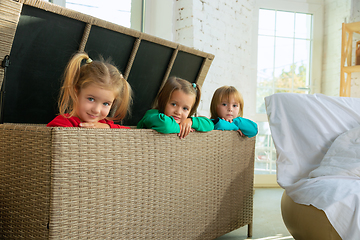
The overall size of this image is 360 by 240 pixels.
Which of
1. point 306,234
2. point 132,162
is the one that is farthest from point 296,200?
point 132,162

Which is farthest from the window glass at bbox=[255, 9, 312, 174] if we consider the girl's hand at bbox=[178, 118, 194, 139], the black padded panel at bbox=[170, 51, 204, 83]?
the girl's hand at bbox=[178, 118, 194, 139]

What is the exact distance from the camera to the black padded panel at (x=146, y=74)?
1.71 metres

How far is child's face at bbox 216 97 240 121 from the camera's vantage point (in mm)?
1740

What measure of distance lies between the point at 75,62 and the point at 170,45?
2.39ft

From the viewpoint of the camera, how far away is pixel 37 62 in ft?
4.30

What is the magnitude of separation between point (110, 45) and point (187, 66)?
0.62 metres

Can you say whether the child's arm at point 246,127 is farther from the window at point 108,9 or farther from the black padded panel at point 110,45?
the window at point 108,9

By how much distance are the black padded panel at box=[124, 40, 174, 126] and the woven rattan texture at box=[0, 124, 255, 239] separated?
67 centimetres

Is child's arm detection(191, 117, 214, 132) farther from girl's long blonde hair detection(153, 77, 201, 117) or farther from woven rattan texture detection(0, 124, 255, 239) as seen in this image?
girl's long blonde hair detection(153, 77, 201, 117)

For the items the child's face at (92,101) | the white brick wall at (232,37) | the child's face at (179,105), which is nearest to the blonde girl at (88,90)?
the child's face at (92,101)

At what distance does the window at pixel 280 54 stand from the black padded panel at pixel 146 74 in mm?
1798

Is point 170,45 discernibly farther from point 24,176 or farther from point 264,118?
point 264,118

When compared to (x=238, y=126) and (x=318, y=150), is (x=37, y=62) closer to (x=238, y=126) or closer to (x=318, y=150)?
(x=238, y=126)

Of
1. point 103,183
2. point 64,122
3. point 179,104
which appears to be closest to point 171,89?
point 179,104
